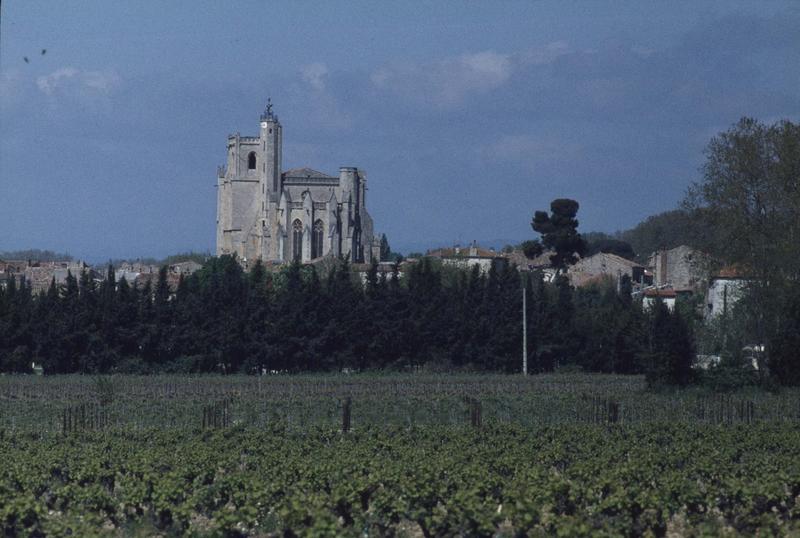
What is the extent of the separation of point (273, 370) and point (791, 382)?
23.8 m

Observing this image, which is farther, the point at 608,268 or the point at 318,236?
the point at 318,236

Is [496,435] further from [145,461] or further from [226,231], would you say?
[226,231]

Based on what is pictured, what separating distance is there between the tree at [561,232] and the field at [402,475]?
59125 mm

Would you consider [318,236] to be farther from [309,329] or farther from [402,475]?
[402,475]

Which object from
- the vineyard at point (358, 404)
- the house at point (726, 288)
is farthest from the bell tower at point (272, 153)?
the vineyard at point (358, 404)

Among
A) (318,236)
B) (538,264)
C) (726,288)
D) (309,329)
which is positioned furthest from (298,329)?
(318,236)

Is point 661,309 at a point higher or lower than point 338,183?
lower

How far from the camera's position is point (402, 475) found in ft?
55.9

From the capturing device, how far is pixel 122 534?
50.1 ft

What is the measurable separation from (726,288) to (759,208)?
31.0ft

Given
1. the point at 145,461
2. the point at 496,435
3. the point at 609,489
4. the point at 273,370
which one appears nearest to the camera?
the point at 609,489

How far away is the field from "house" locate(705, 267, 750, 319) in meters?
10.8

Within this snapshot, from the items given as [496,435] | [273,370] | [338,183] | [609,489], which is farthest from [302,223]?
[609,489]

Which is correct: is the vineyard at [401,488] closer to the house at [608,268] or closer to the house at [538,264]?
the house at [538,264]
